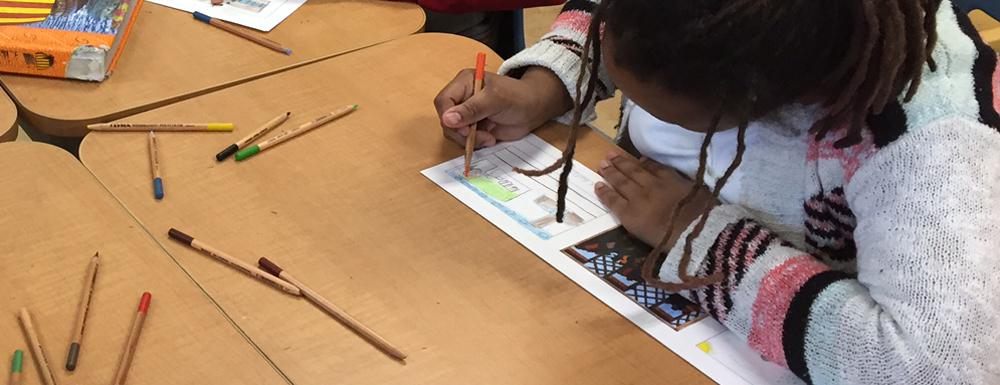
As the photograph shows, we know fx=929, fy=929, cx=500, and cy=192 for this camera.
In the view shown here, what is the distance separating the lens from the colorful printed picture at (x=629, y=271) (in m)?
0.96

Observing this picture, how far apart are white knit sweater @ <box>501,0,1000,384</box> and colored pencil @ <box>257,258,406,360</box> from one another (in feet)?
0.99

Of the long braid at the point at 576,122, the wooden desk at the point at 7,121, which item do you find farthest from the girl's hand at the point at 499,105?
the wooden desk at the point at 7,121

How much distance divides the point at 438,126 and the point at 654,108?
1.28ft

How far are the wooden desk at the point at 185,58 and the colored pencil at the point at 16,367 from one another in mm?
421

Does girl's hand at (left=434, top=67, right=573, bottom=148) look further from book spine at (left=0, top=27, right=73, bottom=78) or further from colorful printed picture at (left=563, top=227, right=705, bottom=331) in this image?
book spine at (left=0, top=27, right=73, bottom=78)

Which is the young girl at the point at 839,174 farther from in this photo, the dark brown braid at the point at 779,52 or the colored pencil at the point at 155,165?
the colored pencil at the point at 155,165

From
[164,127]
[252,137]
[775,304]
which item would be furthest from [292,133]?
[775,304]

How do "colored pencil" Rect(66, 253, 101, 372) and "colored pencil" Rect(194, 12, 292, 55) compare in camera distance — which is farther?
"colored pencil" Rect(194, 12, 292, 55)

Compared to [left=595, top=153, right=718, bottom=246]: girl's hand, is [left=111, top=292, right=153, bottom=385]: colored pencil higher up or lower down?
lower down

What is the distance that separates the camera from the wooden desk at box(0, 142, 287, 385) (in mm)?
853

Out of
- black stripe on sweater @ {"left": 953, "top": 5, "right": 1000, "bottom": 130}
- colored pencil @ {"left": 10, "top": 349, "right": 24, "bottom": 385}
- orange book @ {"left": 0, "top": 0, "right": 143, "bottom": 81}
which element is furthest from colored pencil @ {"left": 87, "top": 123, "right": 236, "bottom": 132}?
black stripe on sweater @ {"left": 953, "top": 5, "right": 1000, "bottom": 130}

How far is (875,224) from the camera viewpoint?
2.81 ft

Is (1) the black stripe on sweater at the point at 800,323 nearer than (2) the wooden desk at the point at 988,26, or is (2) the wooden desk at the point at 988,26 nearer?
(1) the black stripe on sweater at the point at 800,323

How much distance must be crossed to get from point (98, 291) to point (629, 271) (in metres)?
0.55
